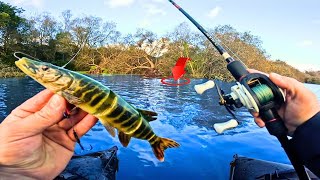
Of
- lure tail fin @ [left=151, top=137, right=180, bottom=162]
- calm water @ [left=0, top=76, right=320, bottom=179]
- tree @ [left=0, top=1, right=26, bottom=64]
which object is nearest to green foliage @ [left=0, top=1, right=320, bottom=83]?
tree @ [left=0, top=1, right=26, bottom=64]

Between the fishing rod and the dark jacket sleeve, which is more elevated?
the fishing rod

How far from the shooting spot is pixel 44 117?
2.19m

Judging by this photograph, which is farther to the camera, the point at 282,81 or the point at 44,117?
the point at 282,81

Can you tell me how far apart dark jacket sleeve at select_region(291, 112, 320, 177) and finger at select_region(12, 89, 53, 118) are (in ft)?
6.73

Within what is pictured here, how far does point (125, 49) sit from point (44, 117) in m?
51.2

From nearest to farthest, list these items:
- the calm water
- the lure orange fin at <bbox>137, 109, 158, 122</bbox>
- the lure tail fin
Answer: the lure orange fin at <bbox>137, 109, 158, 122</bbox>, the lure tail fin, the calm water

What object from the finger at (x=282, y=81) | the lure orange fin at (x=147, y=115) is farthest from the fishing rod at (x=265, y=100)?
the lure orange fin at (x=147, y=115)

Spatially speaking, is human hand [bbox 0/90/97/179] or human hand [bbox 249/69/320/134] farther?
human hand [bbox 249/69/320/134]

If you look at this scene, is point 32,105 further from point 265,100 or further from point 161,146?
point 265,100

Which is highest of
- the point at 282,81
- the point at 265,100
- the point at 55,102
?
the point at 282,81

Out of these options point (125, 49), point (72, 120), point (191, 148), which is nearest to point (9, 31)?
point (125, 49)

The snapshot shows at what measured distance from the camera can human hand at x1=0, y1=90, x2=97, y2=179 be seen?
2.20m

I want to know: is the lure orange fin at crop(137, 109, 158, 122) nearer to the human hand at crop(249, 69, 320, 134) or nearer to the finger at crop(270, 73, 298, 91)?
the human hand at crop(249, 69, 320, 134)

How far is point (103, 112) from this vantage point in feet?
8.30
